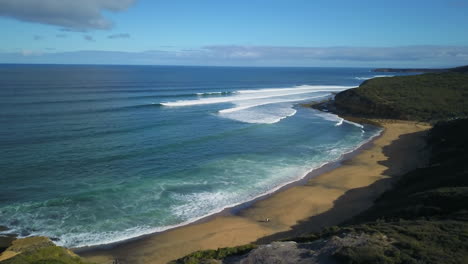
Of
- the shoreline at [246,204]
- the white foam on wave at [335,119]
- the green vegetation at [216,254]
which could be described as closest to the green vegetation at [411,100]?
the white foam on wave at [335,119]

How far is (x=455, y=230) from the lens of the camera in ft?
37.9

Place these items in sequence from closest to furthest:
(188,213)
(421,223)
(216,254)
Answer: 1. (421,223)
2. (216,254)
3. (188,213)

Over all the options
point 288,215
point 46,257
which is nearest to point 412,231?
point 288,215

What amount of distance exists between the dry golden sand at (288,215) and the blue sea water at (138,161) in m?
1.18

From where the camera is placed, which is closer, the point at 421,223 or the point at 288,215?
the point at 421,223

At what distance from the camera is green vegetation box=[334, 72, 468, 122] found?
50.2 metres

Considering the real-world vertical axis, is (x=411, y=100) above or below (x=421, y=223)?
above

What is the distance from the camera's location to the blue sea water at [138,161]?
19047 millimetres

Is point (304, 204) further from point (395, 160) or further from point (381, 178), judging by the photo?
point (395, 160)

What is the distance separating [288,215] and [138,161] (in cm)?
1353

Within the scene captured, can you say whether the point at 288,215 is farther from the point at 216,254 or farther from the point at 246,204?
the point at 216,254

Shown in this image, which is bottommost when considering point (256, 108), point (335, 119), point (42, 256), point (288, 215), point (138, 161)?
point (288, 215)

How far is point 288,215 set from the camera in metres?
20.2

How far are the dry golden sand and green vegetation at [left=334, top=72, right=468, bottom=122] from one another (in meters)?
22.0
